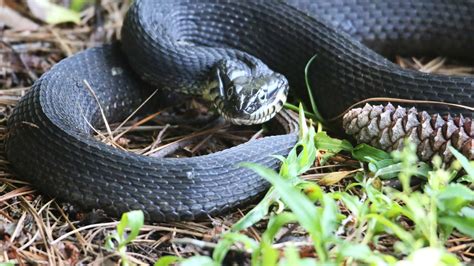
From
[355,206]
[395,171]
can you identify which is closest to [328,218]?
[355,206]

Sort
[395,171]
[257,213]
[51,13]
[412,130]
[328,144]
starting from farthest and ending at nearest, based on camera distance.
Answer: [51,13]
[328,144]
[412,130]
[395,171]
[257,213]

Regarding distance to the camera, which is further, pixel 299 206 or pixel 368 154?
pixel 368 154

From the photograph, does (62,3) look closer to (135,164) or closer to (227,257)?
(135,164)

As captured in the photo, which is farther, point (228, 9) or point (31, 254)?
point (228, 9)

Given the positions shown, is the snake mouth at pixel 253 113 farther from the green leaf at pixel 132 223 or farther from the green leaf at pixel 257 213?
the green leaf at pixel 132 223

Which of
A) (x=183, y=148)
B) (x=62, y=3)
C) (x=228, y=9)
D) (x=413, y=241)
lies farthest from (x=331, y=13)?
(x=413, y=241)

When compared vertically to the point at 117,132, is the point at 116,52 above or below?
above

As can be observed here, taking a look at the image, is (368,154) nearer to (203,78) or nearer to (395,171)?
(395,171)
